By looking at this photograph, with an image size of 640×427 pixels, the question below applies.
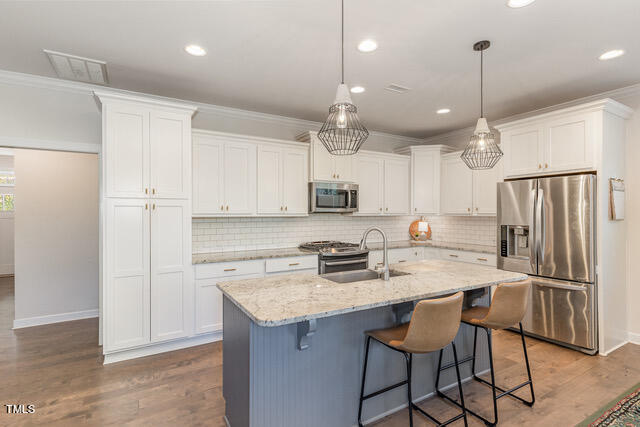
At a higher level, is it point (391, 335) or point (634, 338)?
point (391, 335)

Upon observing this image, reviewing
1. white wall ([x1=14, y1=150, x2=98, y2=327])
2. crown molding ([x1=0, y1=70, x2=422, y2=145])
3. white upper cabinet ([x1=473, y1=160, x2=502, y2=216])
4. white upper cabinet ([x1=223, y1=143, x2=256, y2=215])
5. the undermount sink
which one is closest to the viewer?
the undermount sink

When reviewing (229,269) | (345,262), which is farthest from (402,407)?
(229,269)

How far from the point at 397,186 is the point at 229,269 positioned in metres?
2.98

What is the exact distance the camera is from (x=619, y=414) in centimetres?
226

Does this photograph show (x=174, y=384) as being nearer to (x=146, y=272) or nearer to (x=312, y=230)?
(x=146, y=272)

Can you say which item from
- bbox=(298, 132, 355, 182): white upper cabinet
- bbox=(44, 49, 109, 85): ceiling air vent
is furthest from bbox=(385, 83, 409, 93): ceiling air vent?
bbox=(44, 49, 109, 85): ceiling air vent

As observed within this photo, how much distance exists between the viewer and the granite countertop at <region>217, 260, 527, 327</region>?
1562 millimetres

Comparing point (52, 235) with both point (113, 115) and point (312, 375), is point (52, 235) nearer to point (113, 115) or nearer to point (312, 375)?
point (113, 115)

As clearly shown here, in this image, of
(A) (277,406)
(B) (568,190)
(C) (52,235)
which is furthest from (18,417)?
(B) (568,190)

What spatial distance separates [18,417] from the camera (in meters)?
2.20

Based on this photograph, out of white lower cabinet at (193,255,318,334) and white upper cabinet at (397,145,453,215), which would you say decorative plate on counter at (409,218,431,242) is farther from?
white lower cabinet at (193,255,318,334)

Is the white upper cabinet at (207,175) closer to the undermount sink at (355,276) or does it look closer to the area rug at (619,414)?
the undermount sink at (355,276)

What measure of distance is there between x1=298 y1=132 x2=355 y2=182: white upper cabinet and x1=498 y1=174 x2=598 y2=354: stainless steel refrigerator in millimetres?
2019

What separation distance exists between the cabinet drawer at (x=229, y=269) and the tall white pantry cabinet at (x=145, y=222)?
13 centimetres
